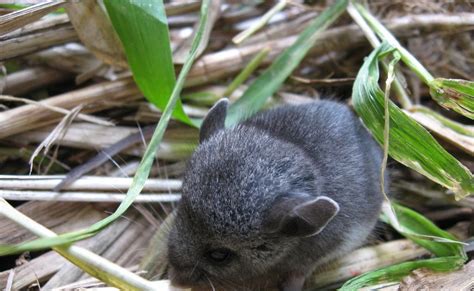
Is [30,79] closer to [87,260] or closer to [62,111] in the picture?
[62,111]

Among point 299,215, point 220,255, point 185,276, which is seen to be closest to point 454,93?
point 299,215

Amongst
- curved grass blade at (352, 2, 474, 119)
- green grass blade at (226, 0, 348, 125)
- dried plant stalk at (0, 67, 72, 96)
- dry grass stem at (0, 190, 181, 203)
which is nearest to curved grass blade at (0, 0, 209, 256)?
dry grass stem at (0, 190, 181, 203)

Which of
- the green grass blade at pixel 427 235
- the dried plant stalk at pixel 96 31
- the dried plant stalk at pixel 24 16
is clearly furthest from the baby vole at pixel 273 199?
the dried plant stalk at pixel 24 16

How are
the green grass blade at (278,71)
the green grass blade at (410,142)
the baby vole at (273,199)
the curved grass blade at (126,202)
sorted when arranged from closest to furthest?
the curved grass blade at (126,202)
the baby vole at (273,199)
the green grass blade at (410,142)
the green grass blade at (278,71)

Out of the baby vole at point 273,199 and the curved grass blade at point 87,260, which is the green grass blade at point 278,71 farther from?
the curved grass blade at point 87,260

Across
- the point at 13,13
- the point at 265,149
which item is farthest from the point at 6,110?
the point at 265,149

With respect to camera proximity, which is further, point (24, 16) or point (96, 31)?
point (96, 31)

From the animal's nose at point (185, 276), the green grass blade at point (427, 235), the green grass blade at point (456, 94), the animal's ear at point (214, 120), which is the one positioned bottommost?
the green grass blade at point (427, 235)
